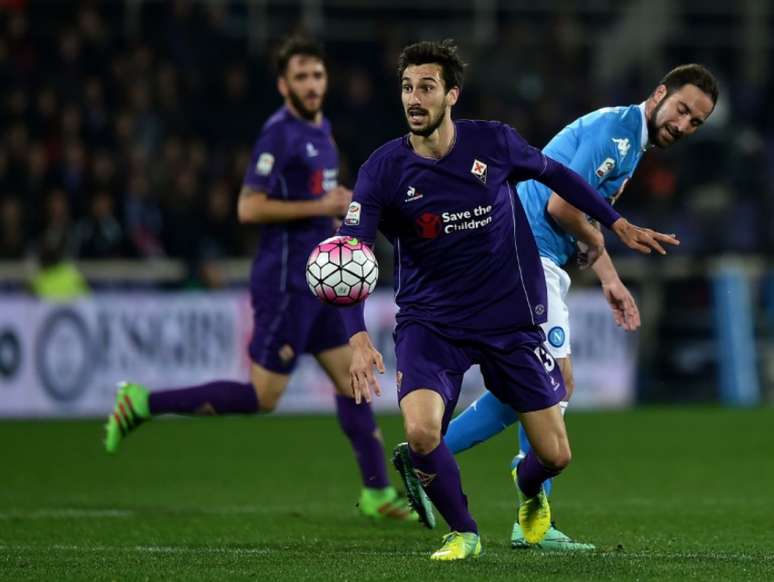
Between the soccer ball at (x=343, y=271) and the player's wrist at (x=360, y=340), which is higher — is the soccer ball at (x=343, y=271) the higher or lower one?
the higher one

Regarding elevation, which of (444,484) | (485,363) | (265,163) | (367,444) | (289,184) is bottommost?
(367,444)

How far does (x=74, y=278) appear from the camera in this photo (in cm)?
1561

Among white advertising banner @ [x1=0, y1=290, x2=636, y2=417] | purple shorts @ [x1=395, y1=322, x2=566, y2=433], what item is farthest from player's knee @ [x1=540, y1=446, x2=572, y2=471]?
white advertising banner @ [x1=0, y1=290, x2=636, y2=417]

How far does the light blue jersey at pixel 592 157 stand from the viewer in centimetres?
747

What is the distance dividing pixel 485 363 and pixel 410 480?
0.81 metres

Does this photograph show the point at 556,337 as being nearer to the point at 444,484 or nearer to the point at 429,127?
the point at 444,484

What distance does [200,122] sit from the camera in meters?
18.3

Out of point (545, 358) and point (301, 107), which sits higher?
point (301, 107)

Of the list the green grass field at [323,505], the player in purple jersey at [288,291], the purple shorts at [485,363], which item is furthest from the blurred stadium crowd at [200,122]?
the purple shorts at [485,363]

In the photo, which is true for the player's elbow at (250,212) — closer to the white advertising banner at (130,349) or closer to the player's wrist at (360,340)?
the player's wrist at (360,340)

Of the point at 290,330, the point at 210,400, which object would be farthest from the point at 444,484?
the point at 210,400

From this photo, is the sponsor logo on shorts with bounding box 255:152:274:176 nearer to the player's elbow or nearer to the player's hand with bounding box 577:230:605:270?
Answer: the player's elbow

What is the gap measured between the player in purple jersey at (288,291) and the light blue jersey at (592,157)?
5.18 feet

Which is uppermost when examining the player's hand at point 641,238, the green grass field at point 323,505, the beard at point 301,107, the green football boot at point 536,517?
the beard at point 301,107
